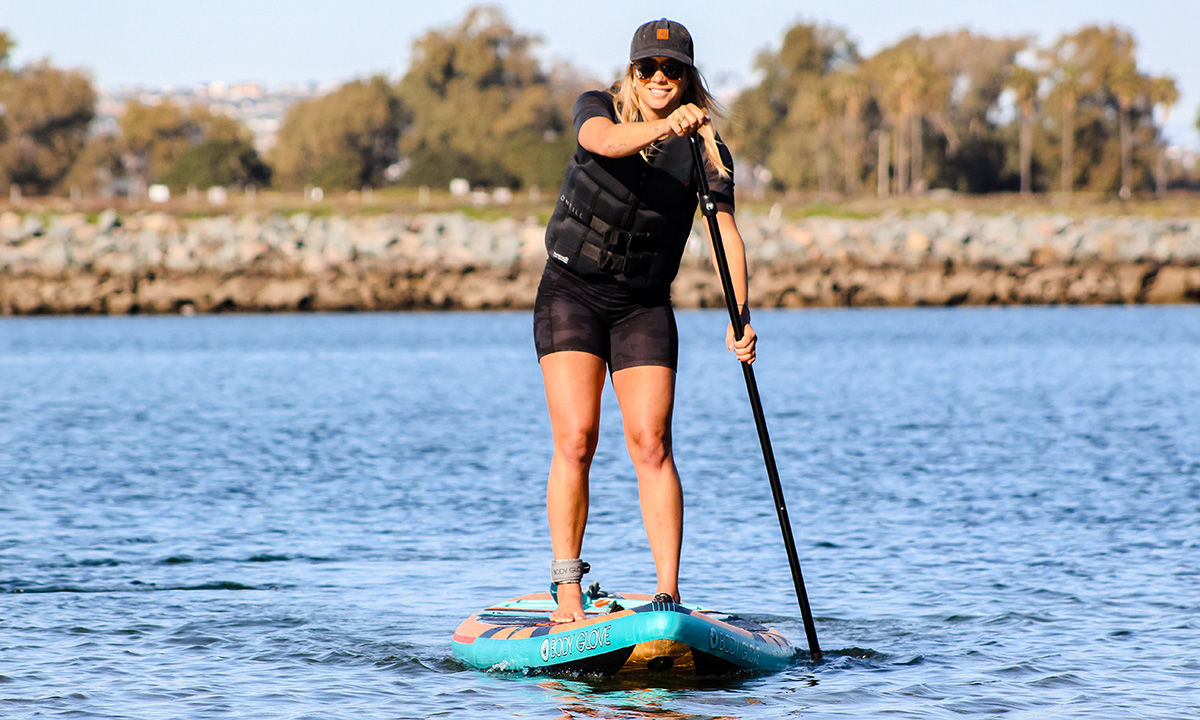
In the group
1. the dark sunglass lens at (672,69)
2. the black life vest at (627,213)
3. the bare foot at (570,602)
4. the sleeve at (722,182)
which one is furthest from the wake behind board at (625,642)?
the dark sunglass lens at (672,69)

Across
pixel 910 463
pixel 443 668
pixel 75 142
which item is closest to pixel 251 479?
pixel 910 463

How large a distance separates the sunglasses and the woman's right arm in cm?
19

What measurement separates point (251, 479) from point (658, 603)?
26.9ft

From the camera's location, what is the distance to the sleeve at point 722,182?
6.42 metres

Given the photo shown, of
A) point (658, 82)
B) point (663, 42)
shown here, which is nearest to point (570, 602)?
point (658, 82)

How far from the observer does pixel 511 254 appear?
4941cm

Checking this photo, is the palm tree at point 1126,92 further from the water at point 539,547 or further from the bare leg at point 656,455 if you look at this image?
the bare leg at point 656,455

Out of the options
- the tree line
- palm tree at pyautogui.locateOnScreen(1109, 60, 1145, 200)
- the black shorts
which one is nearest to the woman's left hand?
the black shorts

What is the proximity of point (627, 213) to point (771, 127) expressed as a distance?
92339 mm

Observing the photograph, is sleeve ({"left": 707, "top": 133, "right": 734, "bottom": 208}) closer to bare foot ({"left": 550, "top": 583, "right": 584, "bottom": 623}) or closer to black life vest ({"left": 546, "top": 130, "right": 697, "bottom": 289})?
black life vest ({"left": 546, "top": 130, "right": 697, "bottom": 289})

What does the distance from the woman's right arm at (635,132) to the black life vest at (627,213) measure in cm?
22

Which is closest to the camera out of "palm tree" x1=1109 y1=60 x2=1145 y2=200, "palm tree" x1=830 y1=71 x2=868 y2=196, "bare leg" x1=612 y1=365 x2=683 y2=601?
"bare leg" x1=612 y1=365 x2=683 y2=601

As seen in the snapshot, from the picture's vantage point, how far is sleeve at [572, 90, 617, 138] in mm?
6199

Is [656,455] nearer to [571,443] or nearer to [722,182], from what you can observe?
[571,443]
